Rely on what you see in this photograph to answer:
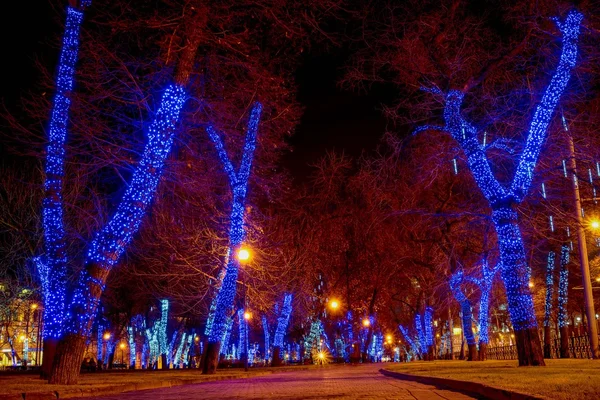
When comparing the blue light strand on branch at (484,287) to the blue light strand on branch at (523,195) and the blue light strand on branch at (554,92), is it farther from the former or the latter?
the blue light strand on branch at (554,92)

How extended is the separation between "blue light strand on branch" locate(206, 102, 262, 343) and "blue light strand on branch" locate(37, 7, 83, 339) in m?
7.27

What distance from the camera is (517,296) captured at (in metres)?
17.1

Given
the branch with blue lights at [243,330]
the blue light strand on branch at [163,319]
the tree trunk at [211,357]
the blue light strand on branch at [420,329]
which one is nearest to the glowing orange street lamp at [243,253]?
the tree trunk at [211,357]

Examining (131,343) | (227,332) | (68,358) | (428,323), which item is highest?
(428,323)

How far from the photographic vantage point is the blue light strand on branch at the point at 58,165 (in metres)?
17.4

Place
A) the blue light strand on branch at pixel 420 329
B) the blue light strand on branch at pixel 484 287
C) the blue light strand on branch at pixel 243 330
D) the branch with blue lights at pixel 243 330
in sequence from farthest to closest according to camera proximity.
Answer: the blue light strand on branch at pixel 420 329
the blue light strand on branch at pixel 243 330
the branch with blue lights at pixel 243 330
the blue light strand on branch at pixel 484 287

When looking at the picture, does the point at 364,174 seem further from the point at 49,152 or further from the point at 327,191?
the point at 327,191

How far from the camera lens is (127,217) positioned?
15.6 m

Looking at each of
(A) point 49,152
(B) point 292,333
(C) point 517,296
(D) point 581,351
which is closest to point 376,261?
(D) point 581,351

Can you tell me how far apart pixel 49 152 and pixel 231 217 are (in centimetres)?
948

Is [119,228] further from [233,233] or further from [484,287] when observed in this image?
[484,287]

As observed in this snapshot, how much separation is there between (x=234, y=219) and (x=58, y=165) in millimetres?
8880

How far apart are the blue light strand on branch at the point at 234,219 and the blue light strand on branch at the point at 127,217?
24.5 feet

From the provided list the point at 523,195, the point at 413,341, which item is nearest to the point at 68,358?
the point at 523,195
